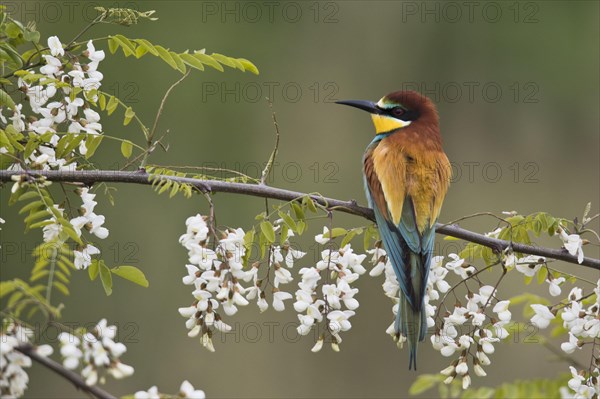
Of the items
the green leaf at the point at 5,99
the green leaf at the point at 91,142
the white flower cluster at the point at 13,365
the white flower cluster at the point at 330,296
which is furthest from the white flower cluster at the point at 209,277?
the white flower cluster at the point at 13,365

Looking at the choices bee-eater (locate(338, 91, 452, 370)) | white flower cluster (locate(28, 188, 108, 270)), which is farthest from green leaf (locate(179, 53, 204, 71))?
bee-eater (locate(338, 91, 452, 370))

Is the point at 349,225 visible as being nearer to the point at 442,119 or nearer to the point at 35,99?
the point at 442,119

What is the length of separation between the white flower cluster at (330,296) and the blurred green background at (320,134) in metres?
2.98

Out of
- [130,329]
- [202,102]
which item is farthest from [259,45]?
[130,329]

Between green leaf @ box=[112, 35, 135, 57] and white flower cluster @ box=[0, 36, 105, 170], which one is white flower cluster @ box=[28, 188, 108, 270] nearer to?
white flower cluster @ box=[0, 36, 105, 170]

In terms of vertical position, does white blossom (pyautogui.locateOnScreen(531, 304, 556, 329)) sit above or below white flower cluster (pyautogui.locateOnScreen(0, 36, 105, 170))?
below

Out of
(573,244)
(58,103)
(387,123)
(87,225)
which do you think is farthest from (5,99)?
(387,123)

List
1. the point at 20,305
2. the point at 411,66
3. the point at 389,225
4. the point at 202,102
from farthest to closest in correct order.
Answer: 1. the point at 411,66
2. the point at 202,102
3. the point at 389,225
4. the point at 20,305

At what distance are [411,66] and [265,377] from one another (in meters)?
2.12

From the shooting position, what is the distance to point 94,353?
1.11 meters

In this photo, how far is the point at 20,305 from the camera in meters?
1.13

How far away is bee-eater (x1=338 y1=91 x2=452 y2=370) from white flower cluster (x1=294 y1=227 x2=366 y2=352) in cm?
17

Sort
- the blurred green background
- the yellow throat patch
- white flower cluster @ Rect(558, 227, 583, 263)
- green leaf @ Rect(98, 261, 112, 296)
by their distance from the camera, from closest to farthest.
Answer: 1. green leaf @ Rect(98, 261, 112, 296)
2. white flower cluster @ Rect(558, 227, 583, 263)
3. the yellow throat patch
4. the blurred green background

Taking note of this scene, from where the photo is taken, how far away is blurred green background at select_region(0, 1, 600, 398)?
496 cm
